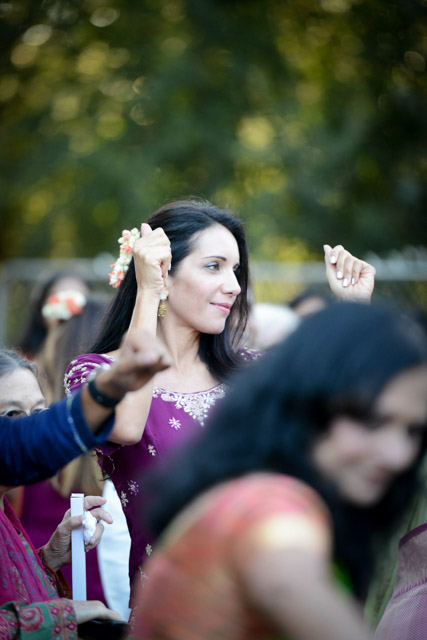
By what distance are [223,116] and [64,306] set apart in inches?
228

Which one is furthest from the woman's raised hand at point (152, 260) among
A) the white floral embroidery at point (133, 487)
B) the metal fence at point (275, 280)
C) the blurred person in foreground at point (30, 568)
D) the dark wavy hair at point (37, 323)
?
the metal fence at point (275, 280)

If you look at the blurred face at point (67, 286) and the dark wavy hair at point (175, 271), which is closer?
the dark wavy hair at point (175, 271)

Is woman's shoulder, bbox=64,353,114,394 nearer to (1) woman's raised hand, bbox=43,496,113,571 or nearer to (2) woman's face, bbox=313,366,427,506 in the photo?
(1) woman's raised hand, bbox=43,496,113,571

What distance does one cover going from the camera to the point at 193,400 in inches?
102

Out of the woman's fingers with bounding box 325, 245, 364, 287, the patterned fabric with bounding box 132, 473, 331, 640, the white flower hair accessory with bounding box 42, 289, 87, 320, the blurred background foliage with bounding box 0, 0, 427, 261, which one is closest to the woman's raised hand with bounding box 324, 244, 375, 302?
the woman's fingers with bounding box 325, 245, 364, 287

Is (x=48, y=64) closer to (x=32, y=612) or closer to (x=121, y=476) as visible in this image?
(x=121, y=476)

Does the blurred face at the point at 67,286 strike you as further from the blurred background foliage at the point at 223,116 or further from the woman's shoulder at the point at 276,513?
the blurred background foliage at the point at 223,116

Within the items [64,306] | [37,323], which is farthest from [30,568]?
[37,323]

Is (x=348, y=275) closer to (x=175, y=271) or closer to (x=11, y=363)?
(x=175, y=271)

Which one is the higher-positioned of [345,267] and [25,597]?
[345,267]

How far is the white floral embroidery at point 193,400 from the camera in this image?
256 cm

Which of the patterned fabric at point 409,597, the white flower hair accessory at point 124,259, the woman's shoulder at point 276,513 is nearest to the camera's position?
the woman's shoulder at point 276,513

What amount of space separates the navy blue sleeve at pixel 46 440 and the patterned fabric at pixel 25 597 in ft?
1.02

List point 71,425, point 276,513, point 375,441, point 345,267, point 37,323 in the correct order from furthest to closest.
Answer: point 37,323 < point 345,267 < point 71,425 < point 375,441 < point 276,513
